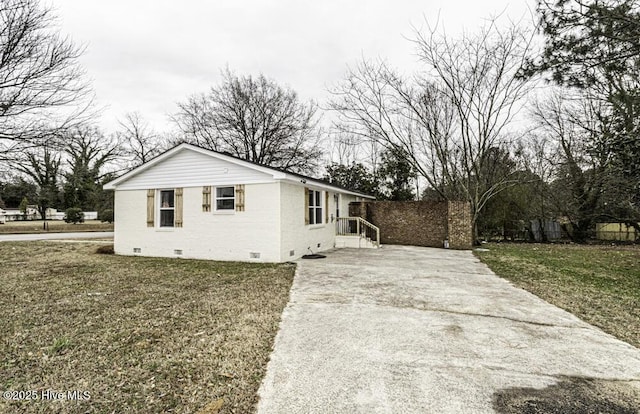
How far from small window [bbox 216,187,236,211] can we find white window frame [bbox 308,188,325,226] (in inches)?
111

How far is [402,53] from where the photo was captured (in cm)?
1449

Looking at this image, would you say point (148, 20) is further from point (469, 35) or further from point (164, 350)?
point (469, 35)

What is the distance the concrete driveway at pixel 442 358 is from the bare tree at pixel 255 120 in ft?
53.5

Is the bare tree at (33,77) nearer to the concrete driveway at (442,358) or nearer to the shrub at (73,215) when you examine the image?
the concrete driveway at (442,358)

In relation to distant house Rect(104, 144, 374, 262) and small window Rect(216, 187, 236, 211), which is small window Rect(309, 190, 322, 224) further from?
small window Rect(216, 187, 236, 211)

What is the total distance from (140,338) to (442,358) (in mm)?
3362

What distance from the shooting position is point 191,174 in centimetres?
1027

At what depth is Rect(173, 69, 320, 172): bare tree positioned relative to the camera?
20484 millimetres

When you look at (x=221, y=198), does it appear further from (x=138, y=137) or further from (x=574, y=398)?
(x=138, y=137)

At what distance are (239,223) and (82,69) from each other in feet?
23.0

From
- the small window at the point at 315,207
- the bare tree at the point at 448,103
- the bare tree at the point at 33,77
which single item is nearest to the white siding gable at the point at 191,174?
the bare tree at the point at 33,77

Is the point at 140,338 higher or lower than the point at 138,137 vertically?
lower

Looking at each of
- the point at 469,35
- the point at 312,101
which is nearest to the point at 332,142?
the point at 312,101

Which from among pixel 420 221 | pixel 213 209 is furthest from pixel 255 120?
pixel 420 221
